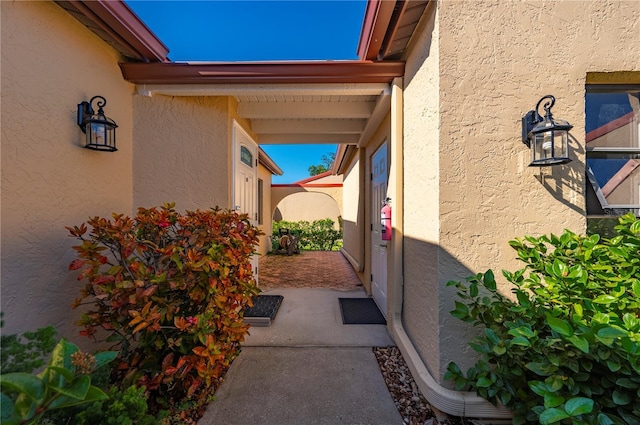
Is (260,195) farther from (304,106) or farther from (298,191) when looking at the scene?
(304,106)

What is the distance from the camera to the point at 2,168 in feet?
6.53

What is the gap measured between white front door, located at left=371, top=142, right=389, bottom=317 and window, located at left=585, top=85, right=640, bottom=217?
220cm

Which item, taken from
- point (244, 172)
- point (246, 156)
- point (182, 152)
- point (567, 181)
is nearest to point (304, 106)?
point (246, 156)

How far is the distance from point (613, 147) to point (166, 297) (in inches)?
177

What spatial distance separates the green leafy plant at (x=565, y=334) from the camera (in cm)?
144

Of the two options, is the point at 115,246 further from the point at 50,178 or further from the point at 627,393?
the point at 627,393

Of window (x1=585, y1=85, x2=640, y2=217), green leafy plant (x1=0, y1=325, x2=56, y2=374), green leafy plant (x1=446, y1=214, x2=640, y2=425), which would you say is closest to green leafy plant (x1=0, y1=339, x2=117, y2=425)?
green leafy plant (x1=0, y1=325, x2=56, y2=374)

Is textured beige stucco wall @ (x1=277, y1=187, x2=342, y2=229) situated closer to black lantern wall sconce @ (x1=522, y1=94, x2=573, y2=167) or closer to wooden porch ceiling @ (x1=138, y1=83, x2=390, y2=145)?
wooden porch ceiling @ (x1=138, y1=83, x2=390, y2=145)

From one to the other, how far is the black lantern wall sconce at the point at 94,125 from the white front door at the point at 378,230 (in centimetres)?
358

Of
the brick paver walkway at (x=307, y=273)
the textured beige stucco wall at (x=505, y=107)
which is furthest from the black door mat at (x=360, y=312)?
the textured beige stucco wall at (x=505, y=107)

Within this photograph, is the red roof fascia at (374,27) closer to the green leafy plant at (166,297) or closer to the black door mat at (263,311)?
the green leafy plant at (166,297)

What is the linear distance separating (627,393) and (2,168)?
4.58 m

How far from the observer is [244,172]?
4641 millimetres

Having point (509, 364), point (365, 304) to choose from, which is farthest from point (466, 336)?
point (365, 304)
